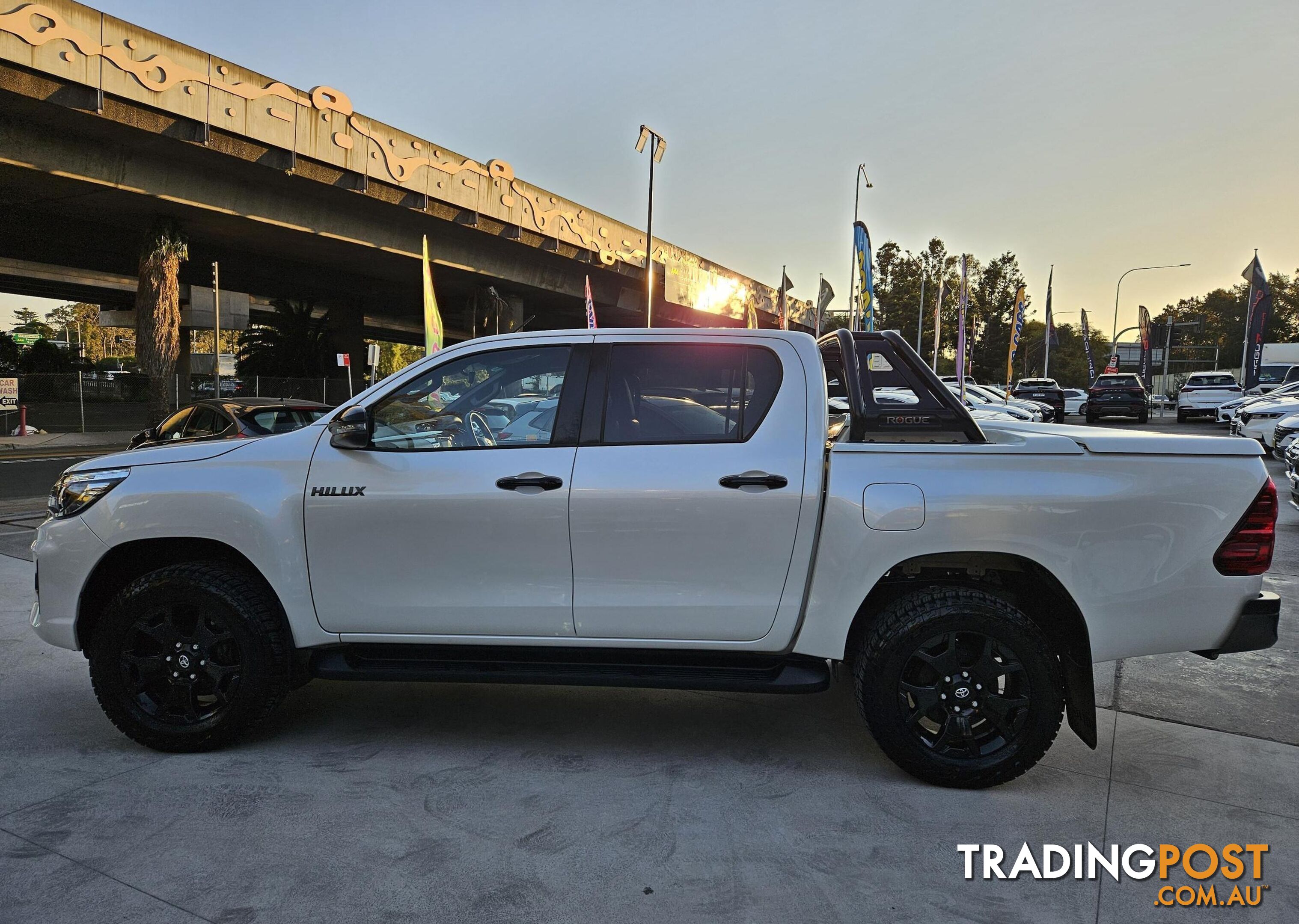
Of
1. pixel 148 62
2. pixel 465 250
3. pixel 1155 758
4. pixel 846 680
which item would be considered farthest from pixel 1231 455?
pixel 465 250

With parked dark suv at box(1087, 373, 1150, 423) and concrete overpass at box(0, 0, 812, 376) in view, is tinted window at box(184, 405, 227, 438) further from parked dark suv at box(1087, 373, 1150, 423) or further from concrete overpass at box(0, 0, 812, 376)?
parked dark suv at box(1087, 373, 1150, 423)

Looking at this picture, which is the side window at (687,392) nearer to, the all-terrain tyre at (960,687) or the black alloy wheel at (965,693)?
the all-terrain tyre at (960,687)

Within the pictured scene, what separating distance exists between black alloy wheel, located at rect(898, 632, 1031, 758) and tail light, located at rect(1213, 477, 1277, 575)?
0.88 m

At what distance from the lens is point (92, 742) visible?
399 centimetres

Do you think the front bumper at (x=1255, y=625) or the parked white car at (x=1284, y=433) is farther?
the parked white car at (x=1284, y=433)

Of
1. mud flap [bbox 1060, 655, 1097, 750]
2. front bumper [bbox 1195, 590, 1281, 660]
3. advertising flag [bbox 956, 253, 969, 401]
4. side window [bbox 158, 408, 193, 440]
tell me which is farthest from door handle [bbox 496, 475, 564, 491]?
advertising flag [bbox 956, 253, 969, 401]

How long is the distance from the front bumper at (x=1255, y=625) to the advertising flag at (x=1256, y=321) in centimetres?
3560

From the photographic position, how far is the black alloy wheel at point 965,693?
347 cm

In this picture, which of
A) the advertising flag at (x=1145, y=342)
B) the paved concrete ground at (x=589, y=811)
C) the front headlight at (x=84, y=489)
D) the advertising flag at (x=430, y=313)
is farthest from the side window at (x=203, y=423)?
the advertising flag at (x=1145, y=342)

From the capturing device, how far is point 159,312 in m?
24.6

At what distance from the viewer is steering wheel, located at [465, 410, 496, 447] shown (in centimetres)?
383

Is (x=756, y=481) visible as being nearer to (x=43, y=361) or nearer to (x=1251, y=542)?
(x=1251, y=542)

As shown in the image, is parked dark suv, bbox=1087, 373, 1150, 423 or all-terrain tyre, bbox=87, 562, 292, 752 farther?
parked dark suv, bbox=1087, 373, 1150, 423

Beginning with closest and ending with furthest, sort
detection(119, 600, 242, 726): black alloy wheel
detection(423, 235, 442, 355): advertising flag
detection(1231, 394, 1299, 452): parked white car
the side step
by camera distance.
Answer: the side step → detection(119, 600, 242, 726): black alloy wheel → detection(423, 235, 442, 355): advertising flag → detection(1231, 394, 1299, 452): parked white car
